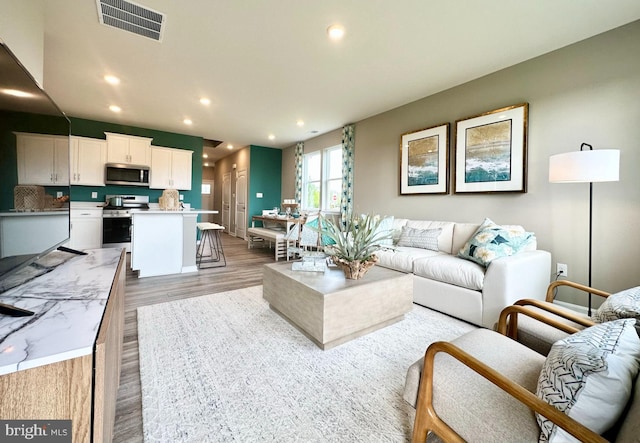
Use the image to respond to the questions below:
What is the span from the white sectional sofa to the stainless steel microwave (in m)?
5.32

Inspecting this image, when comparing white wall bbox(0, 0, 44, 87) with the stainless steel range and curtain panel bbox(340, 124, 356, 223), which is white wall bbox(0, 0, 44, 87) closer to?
the stainless steel range

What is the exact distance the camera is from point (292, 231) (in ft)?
16.1

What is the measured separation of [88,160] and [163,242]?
2.95 meters

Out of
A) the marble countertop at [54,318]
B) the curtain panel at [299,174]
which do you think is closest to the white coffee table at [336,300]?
the marble countertop at [54,318]

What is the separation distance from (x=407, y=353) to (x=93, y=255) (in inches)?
85.5

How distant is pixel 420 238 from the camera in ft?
11.5

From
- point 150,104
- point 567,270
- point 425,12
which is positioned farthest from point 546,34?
point 150,104

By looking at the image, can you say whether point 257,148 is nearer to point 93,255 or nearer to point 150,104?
point 150,104

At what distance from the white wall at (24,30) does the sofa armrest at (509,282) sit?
11.6 ft

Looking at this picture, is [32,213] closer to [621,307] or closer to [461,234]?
[621,307]

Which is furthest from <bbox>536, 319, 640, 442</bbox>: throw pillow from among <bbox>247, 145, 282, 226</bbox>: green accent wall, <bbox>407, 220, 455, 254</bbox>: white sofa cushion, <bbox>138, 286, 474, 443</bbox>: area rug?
<bbox>247, 145, 282, 226</bbox>: green accent wall

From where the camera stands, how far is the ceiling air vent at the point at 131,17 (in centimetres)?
217

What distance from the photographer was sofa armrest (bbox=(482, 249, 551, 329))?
2206 millimetres

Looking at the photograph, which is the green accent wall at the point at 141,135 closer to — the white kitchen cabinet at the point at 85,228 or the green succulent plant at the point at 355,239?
the white kitchen cabinet at the point at 85,228
